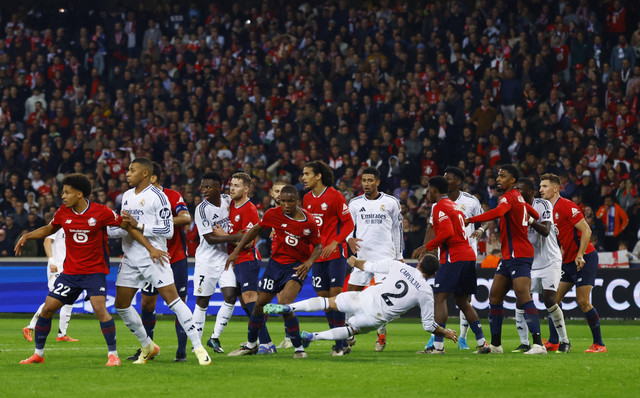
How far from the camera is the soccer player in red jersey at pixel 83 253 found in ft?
34.6

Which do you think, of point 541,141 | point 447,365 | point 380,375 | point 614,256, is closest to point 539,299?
point 614,256

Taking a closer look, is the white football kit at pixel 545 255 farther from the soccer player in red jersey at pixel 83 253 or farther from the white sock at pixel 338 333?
the soccer player in red jersey at pixel 83 253

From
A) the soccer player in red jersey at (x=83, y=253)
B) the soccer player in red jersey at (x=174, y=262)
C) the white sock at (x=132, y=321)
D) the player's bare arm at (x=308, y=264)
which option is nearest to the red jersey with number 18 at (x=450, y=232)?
the player's bare arm at (x=308, y=264)

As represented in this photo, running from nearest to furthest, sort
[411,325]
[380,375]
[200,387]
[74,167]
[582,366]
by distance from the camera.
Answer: [200,387] → [380,375] → [582,366] → [411,325] → [74,167]

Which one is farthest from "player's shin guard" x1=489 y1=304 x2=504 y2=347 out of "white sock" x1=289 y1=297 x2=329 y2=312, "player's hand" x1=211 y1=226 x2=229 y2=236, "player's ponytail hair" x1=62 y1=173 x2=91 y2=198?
"player's ponytail hair" x1=62 y1=173 x2=91 y2=198

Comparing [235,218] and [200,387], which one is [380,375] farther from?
[235,218]

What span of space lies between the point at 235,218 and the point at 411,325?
7538 mm

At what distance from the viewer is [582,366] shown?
10570 millimetres

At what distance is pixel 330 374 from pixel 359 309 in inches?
66.2

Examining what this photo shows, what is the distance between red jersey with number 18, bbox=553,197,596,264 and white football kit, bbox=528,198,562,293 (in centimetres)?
23

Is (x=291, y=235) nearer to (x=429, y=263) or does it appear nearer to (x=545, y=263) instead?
(x=429, y=263)

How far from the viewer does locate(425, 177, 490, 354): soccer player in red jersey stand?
40.6 ft

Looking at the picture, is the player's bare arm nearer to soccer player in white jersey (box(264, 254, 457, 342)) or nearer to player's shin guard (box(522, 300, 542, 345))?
soccer player in white jersey (box(264, 254, 457, 342))

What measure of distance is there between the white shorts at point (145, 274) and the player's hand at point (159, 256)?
72 millimetres
